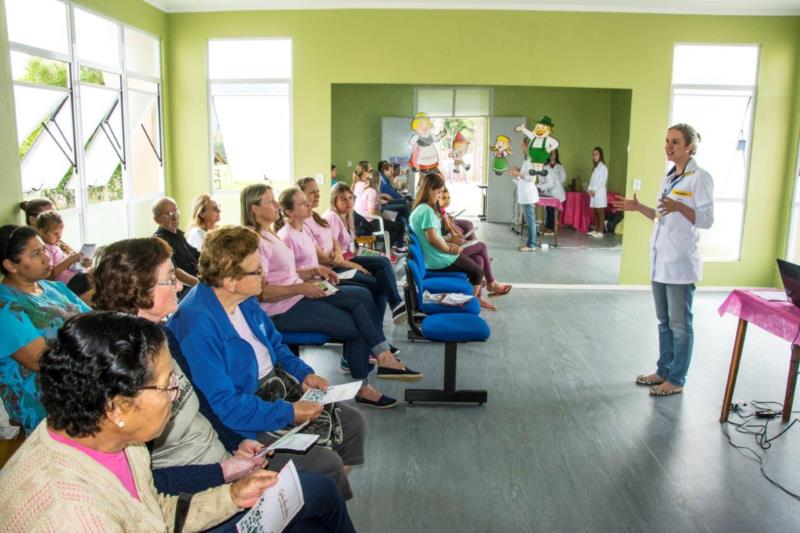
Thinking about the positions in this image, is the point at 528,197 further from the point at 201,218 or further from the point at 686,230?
the point at 201,218

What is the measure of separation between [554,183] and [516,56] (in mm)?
3044

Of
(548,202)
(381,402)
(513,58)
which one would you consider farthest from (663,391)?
(548,202)

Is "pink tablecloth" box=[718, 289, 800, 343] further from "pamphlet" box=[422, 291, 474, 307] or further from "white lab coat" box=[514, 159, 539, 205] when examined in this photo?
"white lab coat" box=[514, 159, 539, 205]

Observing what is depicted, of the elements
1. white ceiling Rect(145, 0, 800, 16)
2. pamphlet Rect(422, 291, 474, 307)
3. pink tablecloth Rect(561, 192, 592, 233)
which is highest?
white ceiling Rect(145, 0, 800, 16)

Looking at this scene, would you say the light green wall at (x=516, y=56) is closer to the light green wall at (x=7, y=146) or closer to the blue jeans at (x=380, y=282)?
the blue jeans at (x=380, y=282)

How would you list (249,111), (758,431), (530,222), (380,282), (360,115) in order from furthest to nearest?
(530,222), (360,115), (249,111), (380,282), (758,431)

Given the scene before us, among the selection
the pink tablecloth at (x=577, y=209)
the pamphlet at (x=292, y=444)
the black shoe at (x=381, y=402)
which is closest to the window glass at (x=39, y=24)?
the black shoe at (x=381, y=402)

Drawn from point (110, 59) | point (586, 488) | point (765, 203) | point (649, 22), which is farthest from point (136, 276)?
point (765, 203)

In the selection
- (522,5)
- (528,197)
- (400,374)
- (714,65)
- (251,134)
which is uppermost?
(522,5)

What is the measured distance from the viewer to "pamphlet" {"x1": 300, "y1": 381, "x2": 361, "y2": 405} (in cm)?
260

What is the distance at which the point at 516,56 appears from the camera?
24.2 feet

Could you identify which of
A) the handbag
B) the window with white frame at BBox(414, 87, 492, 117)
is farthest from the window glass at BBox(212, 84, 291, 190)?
the handbag

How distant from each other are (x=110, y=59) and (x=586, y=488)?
19.5 feet

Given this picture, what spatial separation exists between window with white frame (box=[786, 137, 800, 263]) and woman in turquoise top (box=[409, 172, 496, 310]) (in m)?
4.26
